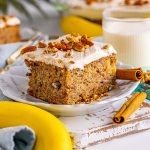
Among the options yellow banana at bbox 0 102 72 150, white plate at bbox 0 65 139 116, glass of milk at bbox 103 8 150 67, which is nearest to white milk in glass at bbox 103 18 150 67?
glass of milk at bbox 103 8 150 67

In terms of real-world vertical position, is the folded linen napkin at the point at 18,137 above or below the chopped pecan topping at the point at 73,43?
below

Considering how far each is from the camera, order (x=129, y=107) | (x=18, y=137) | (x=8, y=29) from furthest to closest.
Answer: (x=8, y=29)
(x=129, y=107)
(x=18, y=137)

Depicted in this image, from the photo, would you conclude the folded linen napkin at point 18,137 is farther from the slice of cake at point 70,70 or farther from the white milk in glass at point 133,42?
the white milk in glass at point 133,42

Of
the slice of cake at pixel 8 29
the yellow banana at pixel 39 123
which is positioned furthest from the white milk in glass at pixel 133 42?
the slice of cake at pixel 8 29

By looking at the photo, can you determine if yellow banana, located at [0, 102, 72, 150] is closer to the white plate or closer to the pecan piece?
the white plate

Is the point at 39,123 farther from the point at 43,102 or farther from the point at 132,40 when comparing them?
the point at 132,40

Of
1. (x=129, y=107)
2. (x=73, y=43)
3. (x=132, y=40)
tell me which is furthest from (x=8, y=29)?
(x=129, y=107)

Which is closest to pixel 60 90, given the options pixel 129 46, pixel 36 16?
pixel 129 46
